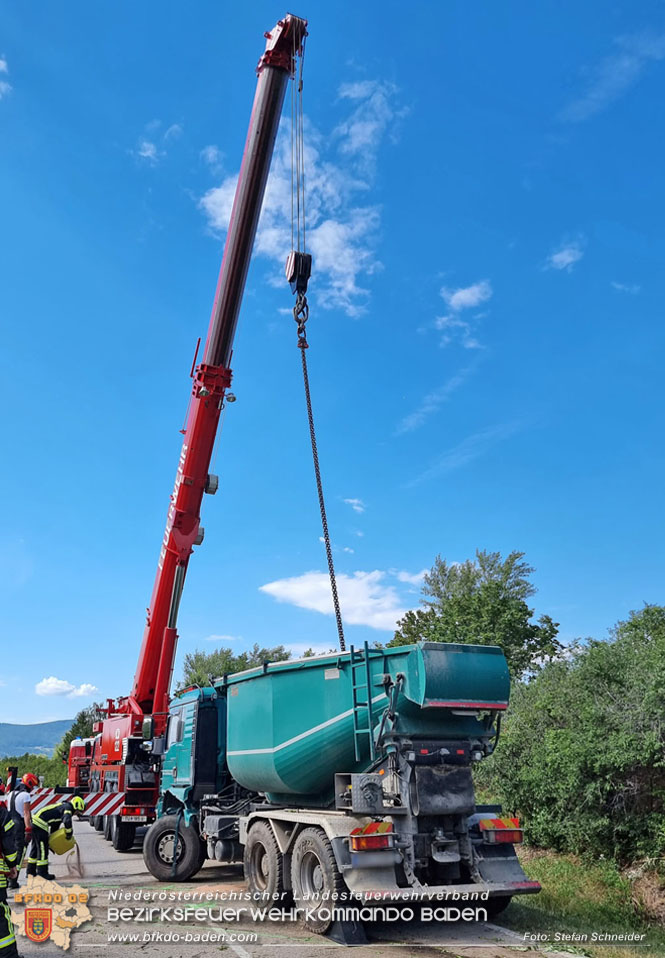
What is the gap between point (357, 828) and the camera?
25.6 feet

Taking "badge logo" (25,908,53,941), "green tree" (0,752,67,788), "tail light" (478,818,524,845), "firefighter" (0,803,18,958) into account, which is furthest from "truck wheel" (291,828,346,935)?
"green tree" (0,752,67,788)

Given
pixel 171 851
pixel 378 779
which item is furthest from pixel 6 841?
pixel 171 851

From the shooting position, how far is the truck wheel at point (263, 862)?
29.7 ft

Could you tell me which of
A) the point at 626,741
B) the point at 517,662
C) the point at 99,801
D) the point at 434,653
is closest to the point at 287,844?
the point at 434,653

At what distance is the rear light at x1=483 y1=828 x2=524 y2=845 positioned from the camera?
842 cm

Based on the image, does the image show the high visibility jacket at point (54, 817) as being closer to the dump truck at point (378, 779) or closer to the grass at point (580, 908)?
the dump truck at point (378, 779)

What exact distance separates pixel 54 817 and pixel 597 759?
8186 millimetres

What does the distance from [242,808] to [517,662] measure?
81.6 ft

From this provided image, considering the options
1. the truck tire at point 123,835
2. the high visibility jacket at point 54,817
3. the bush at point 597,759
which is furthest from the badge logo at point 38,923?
the bush at point 597,759

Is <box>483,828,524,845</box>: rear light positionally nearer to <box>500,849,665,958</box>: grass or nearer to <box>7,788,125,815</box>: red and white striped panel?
<box>500,849,665,958</box>: grass

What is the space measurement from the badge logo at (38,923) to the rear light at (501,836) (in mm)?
4905

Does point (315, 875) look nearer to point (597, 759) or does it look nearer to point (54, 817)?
point (54, 817)

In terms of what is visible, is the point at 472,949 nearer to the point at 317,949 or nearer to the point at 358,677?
the point at 317,949

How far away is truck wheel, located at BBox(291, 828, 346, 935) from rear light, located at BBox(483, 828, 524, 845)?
173 centimetres
